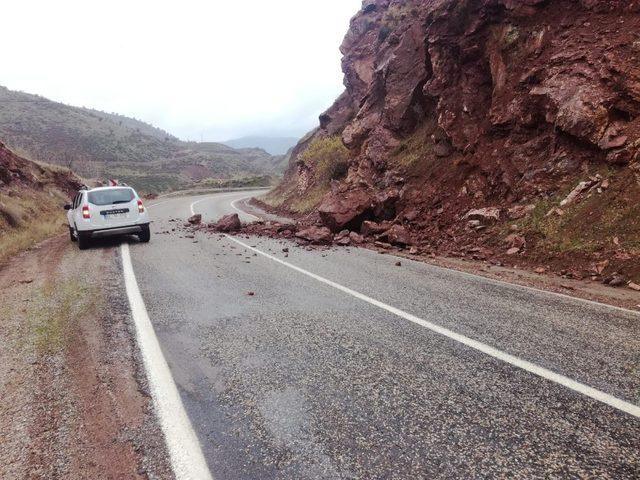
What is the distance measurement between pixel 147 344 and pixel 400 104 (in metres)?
17.1

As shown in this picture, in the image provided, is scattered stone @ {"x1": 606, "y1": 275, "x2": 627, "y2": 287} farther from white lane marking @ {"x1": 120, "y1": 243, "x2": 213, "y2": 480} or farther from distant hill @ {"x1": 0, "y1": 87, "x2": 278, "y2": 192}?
distant hill @ {"x1": 0, "y1": 87, "x2": 278, "y2": 192}

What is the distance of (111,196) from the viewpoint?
12383 mm

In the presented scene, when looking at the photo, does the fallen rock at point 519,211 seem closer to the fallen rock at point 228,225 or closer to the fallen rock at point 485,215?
the fallen rock at point 485,215

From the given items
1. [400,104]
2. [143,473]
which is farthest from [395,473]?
[400,104]

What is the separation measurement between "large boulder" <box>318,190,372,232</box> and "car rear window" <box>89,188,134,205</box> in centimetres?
610

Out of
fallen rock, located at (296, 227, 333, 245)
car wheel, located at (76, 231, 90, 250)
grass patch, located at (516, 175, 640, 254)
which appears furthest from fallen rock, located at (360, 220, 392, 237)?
car wheel, located at (76, 231, 90, 250)

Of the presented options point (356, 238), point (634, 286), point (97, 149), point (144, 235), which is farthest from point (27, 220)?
point (97, 149)

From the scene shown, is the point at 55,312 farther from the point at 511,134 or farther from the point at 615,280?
the point at 511,134

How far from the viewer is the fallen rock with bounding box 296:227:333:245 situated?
12.7 m

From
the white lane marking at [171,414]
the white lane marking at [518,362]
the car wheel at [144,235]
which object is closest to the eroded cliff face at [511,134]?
the white lane marking at [518,362]

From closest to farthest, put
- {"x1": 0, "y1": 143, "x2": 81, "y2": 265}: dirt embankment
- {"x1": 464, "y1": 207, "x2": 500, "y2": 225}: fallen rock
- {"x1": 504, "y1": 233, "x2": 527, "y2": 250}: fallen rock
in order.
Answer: {"x1": 504, "y1": 233, "x2": 527, "y2": 250}: fallen rock → {"x1": 464, "y1": 207, "x2": 500, "y2": 225}: fallen rock → {"x1": 0, "y1": 143, "x2": 81, "y2": 265}: dirt embankment

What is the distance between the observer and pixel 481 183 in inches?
513

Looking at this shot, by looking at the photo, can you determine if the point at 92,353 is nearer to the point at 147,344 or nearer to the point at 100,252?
the point at 147,344

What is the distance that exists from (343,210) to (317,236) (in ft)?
6.43
